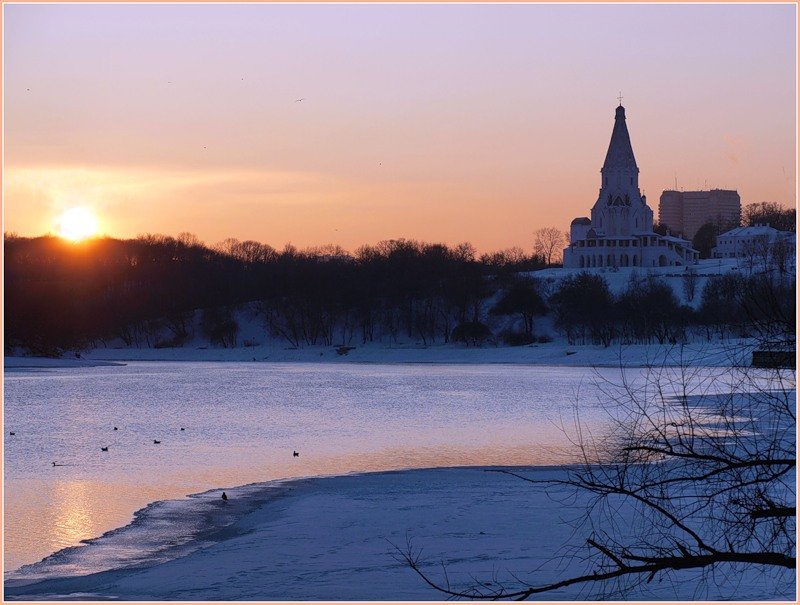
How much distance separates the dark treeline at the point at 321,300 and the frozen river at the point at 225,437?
4460 cm

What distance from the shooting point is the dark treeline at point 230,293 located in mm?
114375

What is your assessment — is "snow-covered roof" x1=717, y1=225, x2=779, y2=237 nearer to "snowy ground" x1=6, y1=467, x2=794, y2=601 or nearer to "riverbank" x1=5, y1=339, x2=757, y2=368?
"riverbank" x1=5, y1=339, x2=757, y2=368

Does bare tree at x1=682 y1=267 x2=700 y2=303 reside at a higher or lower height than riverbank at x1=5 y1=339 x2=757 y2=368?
higher

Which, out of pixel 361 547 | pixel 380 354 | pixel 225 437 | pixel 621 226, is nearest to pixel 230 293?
pixel 380 354

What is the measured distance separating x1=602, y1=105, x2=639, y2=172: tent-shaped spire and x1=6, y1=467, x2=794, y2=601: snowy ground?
430ft

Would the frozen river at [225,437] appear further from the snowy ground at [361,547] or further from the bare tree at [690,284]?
the bare tree at [690,284]

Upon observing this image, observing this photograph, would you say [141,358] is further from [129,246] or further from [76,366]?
[129,246]

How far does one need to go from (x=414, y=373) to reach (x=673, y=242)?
87340 mm

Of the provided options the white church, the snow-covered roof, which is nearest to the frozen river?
the white church

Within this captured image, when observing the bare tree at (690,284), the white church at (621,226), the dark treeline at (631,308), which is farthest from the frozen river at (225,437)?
the white church at (621,226)

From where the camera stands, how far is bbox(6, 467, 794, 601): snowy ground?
496 inches

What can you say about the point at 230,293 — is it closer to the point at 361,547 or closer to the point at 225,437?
the point at 225,437

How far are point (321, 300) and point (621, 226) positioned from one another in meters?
47.2

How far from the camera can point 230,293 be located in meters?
134
